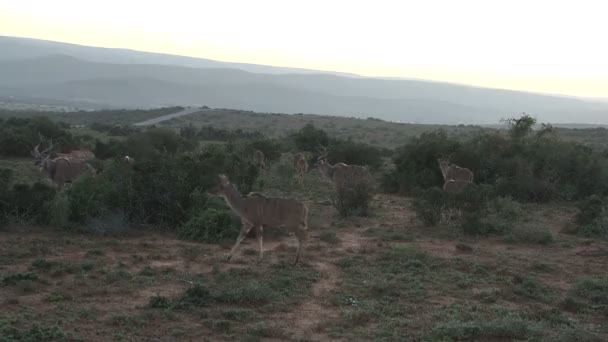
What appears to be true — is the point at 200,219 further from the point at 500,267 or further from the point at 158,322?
the point at 500,267

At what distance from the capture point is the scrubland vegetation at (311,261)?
860 centimetres

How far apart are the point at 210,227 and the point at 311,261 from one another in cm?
280

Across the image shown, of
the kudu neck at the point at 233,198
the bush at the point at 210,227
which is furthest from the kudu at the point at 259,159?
the kudu neck at the point at 233,198

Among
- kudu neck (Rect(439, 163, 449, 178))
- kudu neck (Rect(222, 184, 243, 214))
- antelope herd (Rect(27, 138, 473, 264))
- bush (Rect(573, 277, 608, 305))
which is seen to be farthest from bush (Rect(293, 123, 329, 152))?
bush (Rect(573, 277, 608, 305))

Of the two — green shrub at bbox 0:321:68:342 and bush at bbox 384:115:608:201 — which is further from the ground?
bush at bbox 384:115:608:201

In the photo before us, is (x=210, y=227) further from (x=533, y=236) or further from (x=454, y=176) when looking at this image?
(x=454, y=176)

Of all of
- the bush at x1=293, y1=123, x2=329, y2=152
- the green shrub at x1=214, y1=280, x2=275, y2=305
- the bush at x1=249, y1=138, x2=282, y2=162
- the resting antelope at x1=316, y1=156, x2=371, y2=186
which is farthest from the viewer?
the bush at x1=293, y1=123, x2=329, y2=152

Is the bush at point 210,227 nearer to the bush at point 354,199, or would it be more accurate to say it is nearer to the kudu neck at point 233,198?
the kudu neck at point 233,198

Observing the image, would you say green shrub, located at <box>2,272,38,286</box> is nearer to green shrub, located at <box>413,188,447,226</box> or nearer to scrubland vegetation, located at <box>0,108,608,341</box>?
scrubland vegetation, located at <box>0,108,608,341</box>

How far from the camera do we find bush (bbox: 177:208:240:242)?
1384cm

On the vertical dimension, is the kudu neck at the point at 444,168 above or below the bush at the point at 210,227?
above

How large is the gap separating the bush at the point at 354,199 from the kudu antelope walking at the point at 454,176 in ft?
7.85

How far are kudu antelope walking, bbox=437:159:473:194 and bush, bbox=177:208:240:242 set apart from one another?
6724mm

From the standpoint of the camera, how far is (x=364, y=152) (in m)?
29.7
